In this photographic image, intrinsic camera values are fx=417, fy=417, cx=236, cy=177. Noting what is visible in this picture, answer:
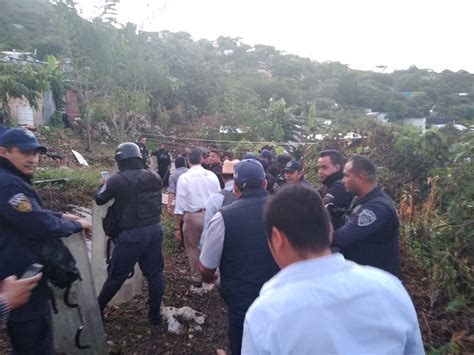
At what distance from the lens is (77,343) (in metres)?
3.15

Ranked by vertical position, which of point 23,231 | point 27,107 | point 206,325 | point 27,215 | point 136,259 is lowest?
point 206,325

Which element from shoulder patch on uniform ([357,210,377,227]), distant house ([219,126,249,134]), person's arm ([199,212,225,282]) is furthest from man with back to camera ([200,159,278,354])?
distant house ([219,126,249,134])

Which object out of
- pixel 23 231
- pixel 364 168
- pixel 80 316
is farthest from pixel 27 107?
pixel 364 168

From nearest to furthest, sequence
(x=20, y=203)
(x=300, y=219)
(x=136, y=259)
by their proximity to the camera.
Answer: (x=300, y=219), (x=20, y=203), (x=136, y=259)

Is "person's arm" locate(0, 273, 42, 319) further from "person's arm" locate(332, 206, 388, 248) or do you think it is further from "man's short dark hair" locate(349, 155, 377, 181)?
"man's short dark hair" locate(349, 155, 377, 181)

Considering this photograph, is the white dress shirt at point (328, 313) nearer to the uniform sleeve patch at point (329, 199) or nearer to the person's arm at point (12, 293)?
the person's arm at point (12, 293)

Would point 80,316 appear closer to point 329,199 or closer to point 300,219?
point 329,199

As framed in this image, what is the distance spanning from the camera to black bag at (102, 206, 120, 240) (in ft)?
12.7

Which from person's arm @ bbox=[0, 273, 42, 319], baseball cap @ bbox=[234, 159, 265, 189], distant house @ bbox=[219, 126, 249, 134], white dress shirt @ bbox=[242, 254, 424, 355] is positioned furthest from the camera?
distant house @ bbox=[219, 126, 249, 134]

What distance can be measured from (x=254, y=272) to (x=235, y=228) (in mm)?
312

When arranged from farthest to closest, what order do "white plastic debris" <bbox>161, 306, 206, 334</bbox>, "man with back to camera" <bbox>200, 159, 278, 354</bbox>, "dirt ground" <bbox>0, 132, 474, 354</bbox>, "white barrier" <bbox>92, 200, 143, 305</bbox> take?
"white barrier" <bbox>92, 200, 143, 305</bbox> → "white plastic debris" <bbox>161, 306, 206, 334</bbox> → "dirt ground" <bbox>0, 132, 474, 354</bbox> → "man with back to camera" <bbox>200, 159, 278, 354</bbox>

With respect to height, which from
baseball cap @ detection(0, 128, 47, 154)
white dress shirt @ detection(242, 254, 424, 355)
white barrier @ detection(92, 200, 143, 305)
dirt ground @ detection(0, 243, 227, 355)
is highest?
baseball cap @ detection(0, 128, 47, 154)

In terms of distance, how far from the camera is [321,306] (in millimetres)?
1216

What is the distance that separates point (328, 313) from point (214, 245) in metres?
1.60
